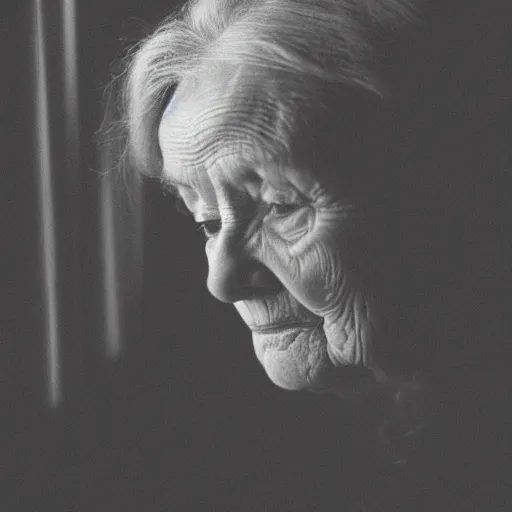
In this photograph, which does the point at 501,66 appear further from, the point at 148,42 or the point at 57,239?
the point at 57,239

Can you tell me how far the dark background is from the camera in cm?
104

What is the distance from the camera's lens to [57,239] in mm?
1066

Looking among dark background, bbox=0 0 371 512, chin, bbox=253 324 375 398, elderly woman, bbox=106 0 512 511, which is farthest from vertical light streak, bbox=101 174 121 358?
chin, bbox=253 324 375 398

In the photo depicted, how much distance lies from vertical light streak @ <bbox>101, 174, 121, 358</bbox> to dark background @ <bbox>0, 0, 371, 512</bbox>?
1 centimetres

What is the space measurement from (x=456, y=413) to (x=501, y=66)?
1.25ft

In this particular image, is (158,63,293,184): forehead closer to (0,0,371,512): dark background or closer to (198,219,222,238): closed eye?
(198,219,222,238): closed eye

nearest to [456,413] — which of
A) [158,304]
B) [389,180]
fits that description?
[389,180]

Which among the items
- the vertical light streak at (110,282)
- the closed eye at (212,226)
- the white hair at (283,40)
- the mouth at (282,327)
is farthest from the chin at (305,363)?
the vertical light streak at (110,282)

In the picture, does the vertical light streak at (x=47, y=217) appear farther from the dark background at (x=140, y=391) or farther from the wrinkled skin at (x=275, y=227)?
the wrinkled skin at (x=275, y=227)

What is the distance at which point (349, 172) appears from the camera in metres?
0.69

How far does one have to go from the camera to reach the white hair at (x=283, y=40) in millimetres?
672

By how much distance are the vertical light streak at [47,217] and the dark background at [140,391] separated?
0.01 meters

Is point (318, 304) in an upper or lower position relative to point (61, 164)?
lower

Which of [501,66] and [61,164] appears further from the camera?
[61,164]
